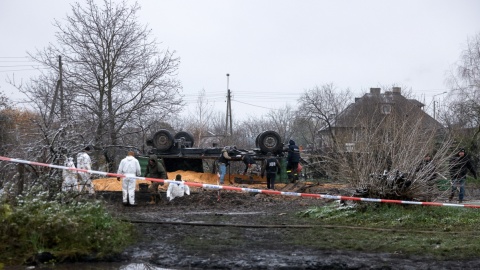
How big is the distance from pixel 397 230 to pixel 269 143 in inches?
534

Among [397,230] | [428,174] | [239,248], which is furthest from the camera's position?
[428,174]

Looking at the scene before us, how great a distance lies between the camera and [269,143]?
78.8ft

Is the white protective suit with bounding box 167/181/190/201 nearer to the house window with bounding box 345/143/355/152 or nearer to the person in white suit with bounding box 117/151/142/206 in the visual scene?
the person in white suit with bounding box 117/151/142/206

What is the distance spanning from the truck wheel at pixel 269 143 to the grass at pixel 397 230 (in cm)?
1027

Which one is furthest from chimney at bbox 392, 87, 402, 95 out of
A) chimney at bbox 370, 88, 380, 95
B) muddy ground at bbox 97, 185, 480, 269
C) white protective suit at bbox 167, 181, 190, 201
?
muddy ground at bbox 97, 185, 480, 269

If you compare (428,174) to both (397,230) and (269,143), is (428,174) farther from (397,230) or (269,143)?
(269,143)

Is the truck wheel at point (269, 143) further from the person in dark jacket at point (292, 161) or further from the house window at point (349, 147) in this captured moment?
the house window at point (349, 147)

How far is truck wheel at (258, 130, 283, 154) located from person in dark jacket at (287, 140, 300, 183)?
0.47 metres

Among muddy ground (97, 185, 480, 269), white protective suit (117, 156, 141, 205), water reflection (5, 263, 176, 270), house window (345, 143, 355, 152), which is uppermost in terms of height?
house window (345, 143, 355, 152)

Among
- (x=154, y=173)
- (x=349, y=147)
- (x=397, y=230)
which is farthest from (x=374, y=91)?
(x=397, y=230)

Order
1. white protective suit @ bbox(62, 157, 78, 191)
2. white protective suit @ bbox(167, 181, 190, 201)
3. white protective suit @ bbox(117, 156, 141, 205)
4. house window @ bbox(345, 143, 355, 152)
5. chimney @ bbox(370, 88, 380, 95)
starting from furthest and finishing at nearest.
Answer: chimney @ bbox(370, 88, 380, 95) → white protective suit @ bbox(167, 181, 190, 201) → white protective suit @ bbox(117, 156, 141, 205) → house window @ bbox(345, 143, 355, 152) → white protective suit @ bbox(62, 157, 78, 191)

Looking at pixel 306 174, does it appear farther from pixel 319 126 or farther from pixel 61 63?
pixel 319 126

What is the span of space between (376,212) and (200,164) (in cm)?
1363

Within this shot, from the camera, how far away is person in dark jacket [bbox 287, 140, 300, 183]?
23.7m
